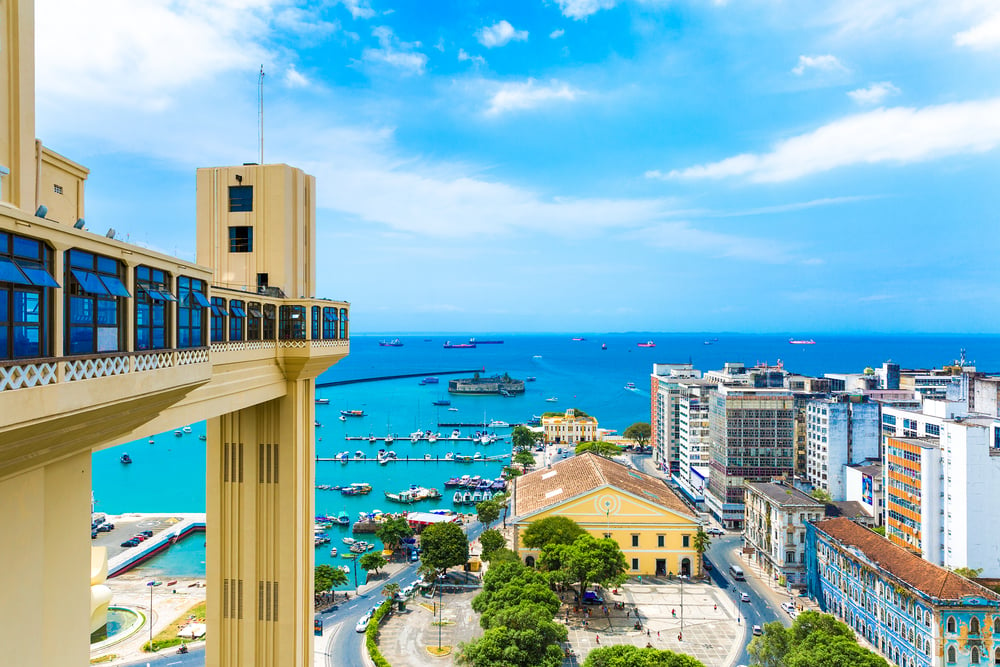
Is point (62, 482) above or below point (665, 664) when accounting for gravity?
above

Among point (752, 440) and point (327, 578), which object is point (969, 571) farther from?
point (327, 578)

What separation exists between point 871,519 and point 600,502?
22472mm

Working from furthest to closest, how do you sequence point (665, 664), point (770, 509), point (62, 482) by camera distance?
point (770, 509) → point (665, 664) → point (62, 482)

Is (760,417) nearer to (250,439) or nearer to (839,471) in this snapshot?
(839,471)

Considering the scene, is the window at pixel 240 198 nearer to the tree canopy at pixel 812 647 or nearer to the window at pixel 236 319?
the window at pixel 236 319

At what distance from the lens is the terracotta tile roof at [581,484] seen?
5253 centimetres

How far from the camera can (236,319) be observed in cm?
1288

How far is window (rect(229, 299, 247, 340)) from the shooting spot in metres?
12.6

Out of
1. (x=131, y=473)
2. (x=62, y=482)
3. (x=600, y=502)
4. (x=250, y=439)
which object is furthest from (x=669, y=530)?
(x=131, y=473)

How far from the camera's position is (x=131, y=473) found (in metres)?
89.4

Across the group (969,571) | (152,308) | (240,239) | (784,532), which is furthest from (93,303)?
(784,532)

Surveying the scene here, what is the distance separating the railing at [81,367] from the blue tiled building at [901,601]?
36.9 meters

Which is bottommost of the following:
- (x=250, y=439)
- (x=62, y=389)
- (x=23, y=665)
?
(x=23, y=665)

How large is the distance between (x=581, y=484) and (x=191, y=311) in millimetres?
48935
